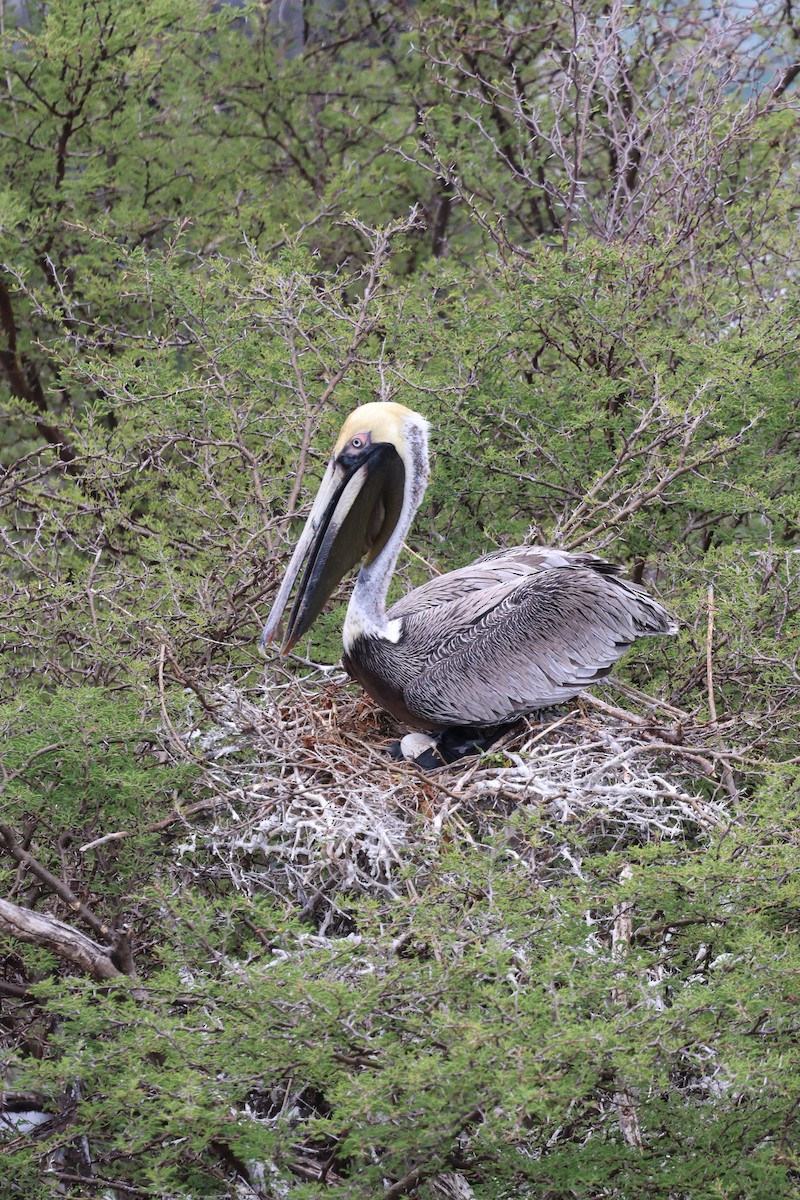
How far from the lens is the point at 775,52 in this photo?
11.3 m

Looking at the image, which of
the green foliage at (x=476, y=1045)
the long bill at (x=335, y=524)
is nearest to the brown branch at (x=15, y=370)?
the long bill at (x=335, y=524)

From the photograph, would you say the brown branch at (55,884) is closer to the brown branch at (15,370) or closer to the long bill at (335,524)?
the long bill at (335,524)

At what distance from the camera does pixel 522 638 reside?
19.5ft

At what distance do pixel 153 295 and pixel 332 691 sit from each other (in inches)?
105

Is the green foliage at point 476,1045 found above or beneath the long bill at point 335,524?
beneath

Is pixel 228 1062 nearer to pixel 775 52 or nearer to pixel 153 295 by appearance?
pixel 153 295

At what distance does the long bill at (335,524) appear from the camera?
6086 millimetres

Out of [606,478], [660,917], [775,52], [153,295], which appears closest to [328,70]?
[775,52]

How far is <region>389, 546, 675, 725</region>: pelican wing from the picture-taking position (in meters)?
5.87

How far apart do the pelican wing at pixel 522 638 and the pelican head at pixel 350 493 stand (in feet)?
1.27

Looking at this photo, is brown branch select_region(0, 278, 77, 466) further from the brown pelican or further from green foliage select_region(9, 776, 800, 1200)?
green foliage select_region(9, 776, 800, 1200)

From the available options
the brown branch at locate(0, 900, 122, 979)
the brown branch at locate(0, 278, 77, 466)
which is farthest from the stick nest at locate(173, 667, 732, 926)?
the brown branch at locate(0, 278, 77, 466)

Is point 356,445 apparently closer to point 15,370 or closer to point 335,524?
point 335,524

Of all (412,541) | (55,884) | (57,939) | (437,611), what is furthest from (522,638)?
(57,939)
